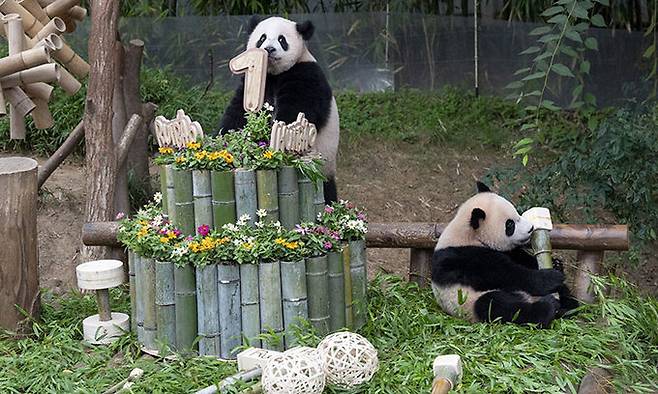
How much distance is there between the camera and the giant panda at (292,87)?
186 inches

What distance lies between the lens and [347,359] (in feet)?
12.4

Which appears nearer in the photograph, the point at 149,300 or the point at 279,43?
the point at 149,300

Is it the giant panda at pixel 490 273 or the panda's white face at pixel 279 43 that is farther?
the panda's white face at pixel 279 43

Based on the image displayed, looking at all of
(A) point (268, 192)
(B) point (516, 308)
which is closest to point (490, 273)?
(B) point (516, 308)

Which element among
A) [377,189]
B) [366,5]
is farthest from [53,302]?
[366,5]

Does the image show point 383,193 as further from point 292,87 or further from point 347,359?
point 347,359

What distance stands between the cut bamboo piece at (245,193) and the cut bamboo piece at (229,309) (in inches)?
9.3

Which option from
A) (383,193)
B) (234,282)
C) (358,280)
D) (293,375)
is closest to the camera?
(293,375)

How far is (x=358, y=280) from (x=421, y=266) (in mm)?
852

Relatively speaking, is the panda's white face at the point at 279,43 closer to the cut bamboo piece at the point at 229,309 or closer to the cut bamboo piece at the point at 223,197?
the cut bamboo piece at the point at 223,197

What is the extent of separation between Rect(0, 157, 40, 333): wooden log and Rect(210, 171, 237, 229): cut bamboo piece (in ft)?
3.33

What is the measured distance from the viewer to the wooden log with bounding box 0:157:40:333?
455cm

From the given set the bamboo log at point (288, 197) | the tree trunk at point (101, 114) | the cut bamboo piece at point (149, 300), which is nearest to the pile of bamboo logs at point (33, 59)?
the tree trunk at point (101, 114)

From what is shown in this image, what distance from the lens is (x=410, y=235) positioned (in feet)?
16.7
